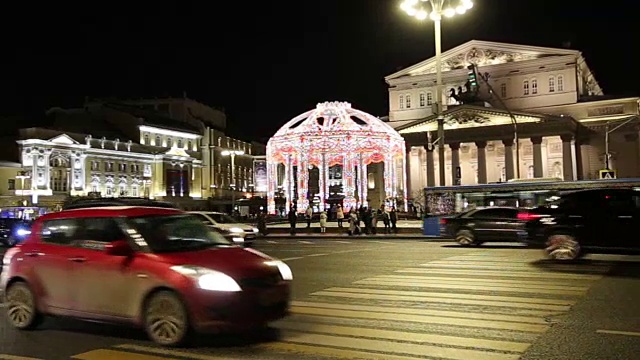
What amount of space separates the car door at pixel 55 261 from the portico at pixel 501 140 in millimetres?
48573

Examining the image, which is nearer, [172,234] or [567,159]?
[172,234]

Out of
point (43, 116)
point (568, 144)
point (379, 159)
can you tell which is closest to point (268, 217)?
point (379, 159)

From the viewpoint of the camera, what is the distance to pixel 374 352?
22.9 feet

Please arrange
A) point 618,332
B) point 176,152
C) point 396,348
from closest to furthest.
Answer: point 396,348 → point 618,332 → point 176,152

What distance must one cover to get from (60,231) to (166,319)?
7.54ft

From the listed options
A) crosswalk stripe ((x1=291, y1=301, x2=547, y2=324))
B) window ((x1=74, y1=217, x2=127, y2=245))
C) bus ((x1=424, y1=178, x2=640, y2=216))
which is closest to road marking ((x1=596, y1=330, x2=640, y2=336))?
crosswalk stripe ((x1=291, y1=301, x2=547, y2=324))

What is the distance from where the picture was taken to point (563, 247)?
16266 millimetres

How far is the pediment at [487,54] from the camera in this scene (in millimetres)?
67750

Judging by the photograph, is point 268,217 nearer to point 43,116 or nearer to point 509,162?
point 509,162

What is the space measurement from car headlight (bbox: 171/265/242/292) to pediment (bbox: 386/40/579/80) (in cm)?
6457

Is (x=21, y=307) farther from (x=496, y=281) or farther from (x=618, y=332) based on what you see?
(x=496, y=281)

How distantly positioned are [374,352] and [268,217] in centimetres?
4360

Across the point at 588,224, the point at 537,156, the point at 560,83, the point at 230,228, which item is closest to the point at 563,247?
the point at 588,224

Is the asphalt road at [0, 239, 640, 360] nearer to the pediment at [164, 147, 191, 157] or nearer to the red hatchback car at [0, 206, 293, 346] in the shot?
the red hatchback car at [0, 206, 293, 346]
